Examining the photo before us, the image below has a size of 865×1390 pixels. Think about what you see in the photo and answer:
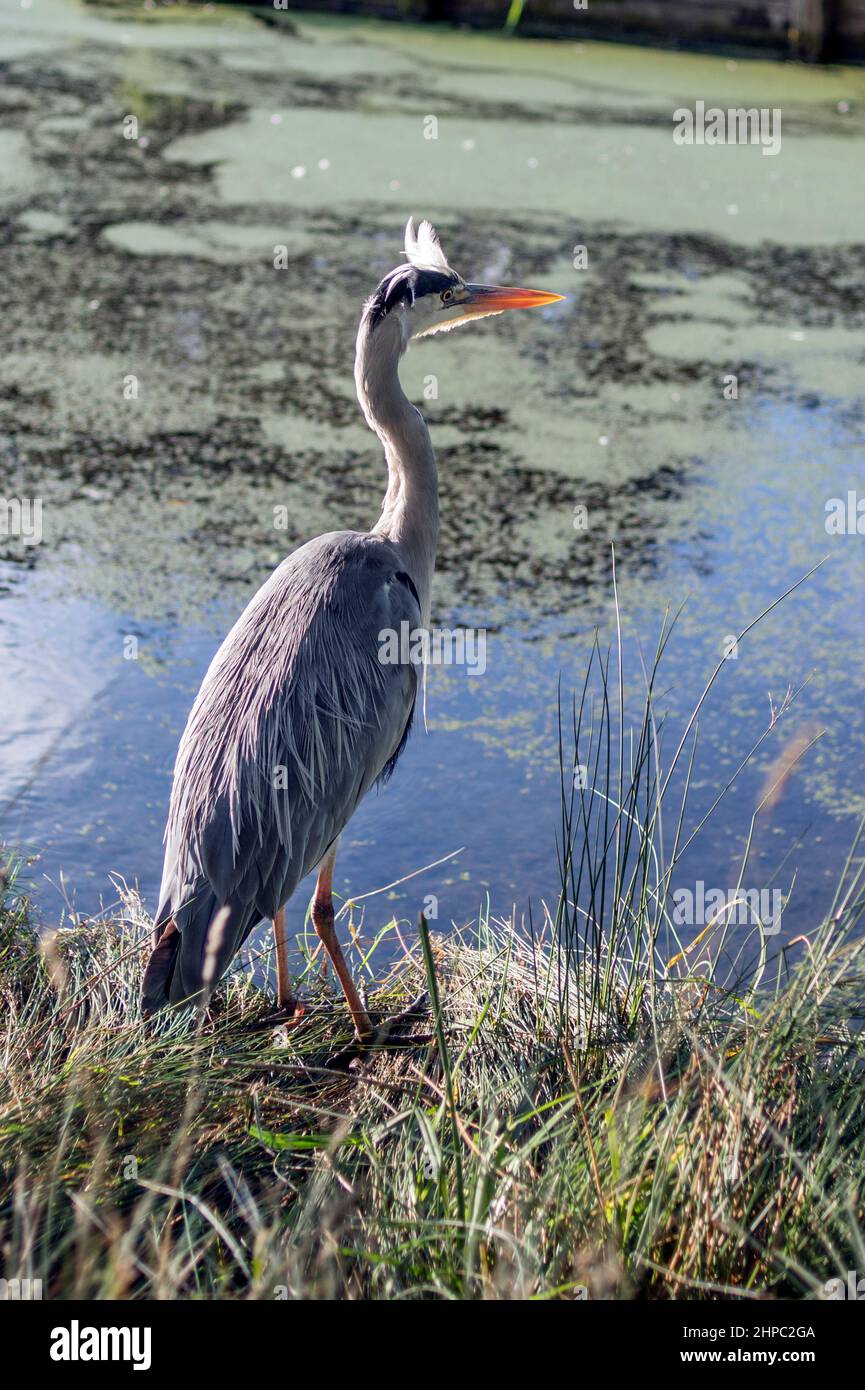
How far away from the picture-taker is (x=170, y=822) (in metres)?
2.52

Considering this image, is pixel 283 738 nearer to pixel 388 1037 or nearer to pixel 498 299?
pixel 388 1037

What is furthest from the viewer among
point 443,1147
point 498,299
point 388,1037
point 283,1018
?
point 498,299

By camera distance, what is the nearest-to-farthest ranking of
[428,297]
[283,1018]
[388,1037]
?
[388,1037] → [283,1018] → [428,297]

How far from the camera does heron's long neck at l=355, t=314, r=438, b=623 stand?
2.91m

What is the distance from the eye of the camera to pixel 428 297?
117 inches

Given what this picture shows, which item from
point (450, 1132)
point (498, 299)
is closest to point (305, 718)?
point (450, 1132)

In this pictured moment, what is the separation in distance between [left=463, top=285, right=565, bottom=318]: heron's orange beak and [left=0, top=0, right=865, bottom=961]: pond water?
84cm

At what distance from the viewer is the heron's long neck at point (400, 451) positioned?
9.55 ft

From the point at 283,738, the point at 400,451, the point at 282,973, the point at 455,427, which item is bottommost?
the point at 282,973

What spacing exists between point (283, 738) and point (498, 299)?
3.73ft

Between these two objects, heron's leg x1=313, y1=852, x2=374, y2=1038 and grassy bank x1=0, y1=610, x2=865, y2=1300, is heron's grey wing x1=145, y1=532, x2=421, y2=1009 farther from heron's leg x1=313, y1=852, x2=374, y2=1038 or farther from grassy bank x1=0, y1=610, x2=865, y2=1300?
grassy bank x1=0, y1=610, x2=865, y2=1300

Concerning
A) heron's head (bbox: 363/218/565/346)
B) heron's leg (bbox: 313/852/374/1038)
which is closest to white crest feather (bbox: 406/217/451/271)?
heron's head (bbox: 363/218/565/346)

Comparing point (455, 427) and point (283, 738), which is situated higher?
point (455, 427)
